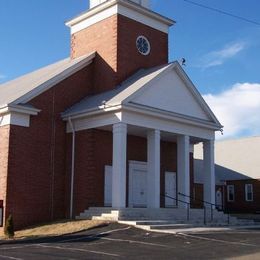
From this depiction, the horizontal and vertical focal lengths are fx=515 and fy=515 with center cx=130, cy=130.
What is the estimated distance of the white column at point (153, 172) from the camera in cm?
2358

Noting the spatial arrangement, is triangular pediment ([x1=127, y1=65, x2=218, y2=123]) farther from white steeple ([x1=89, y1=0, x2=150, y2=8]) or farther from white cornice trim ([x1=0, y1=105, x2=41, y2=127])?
white steeple ([x1=89, y1=0, x2=150, y2=8])

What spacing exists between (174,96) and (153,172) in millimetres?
4495

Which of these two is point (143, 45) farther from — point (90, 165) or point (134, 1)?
point (90, 165)

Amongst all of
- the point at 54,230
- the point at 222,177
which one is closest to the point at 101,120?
the point at 54,230

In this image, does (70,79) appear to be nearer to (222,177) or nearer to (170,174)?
(170,174)

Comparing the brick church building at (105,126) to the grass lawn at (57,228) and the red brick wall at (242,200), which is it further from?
the red brick wall at (242,200)

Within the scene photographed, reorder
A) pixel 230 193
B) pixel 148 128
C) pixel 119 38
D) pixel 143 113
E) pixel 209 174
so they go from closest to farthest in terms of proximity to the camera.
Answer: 1. pixel 143 113
2. pixel 148 128
3. pixel 119 38
4. pixel 209 174
5. pixel 230 193

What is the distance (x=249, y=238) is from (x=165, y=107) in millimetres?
8809

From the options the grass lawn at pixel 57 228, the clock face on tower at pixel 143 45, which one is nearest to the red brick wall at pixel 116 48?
the clock face on tower at pixel 143 45

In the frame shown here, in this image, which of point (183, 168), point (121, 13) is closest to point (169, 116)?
point (183, 168)

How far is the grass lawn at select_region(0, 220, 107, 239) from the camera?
20.1 meters

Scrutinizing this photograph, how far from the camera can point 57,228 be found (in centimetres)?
2125

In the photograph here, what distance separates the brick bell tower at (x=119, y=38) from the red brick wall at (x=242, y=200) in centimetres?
1838

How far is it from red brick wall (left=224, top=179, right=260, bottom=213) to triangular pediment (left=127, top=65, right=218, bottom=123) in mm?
17299
